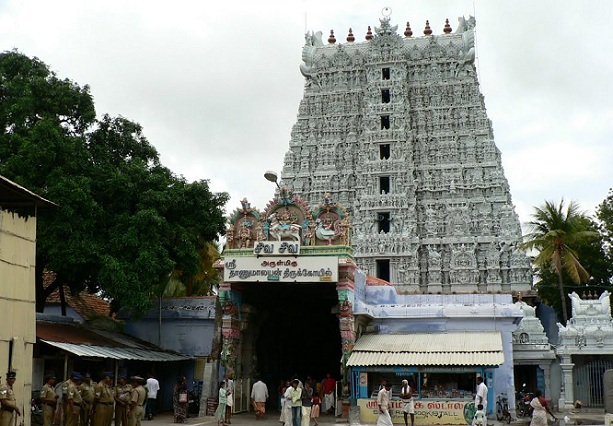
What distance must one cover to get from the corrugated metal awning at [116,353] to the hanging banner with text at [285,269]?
3871 mm

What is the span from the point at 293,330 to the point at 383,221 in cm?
1592

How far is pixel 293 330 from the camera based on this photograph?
3341cm

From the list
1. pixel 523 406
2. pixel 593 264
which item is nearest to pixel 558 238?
pixel 593 264

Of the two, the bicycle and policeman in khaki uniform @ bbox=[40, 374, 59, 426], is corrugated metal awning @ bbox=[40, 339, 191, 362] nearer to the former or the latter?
policeman in khaki uniform @ bbox=[40, 374, 59, 426]

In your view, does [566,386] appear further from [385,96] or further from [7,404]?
[385,96]

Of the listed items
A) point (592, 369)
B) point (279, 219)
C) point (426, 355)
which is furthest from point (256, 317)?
point (592, 369)

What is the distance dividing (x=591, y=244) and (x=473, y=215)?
7875mm

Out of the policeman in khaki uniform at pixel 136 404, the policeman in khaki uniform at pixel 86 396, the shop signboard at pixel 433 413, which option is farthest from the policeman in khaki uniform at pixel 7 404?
the shop signboard at pixel 433 413

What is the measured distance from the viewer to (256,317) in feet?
96.5

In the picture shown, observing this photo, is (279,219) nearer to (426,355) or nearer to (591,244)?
(426,355)

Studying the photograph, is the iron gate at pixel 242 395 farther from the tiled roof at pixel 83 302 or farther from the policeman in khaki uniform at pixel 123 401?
the policeman in khaki uniform at pixel 123 401

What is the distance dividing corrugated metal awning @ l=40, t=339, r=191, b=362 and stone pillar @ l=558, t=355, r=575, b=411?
47.8 feet

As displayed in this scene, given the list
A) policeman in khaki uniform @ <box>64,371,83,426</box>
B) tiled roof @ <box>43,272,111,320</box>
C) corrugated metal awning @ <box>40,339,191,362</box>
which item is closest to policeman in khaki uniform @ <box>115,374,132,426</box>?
policeman in khaki uniform @ <box>64,371,83,426</box>

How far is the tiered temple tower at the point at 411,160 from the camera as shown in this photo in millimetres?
45250
